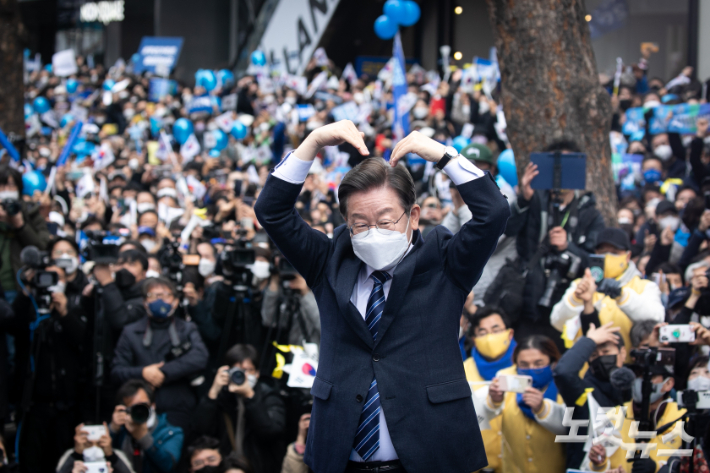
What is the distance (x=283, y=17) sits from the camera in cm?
2188

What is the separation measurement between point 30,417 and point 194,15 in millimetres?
21692

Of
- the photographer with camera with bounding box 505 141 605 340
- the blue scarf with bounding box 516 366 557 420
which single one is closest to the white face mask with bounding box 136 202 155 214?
the photographer with camera with bounding box 505 141 605 340

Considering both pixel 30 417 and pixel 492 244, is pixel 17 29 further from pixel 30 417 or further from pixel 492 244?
pixel 492 244

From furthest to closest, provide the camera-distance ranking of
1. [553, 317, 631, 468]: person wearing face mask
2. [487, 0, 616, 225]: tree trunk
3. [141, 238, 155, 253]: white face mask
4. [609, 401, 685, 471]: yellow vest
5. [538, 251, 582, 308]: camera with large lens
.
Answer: [141, 238, 155, 253]: white face mask, [487, 0, 616, 225]: tree trunk, [538, 251, 582, 308]: camera with large lens, [553, 317, 631, 468]: person wearing face mask, [609, 401, 685, 471]: yellow vest

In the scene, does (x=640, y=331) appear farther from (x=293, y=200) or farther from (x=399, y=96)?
(x=399, y=96)

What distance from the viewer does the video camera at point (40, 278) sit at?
4848mm

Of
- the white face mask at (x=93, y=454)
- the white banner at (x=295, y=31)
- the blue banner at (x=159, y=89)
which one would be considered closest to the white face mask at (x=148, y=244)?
the white face mask at (x=93, y=454)

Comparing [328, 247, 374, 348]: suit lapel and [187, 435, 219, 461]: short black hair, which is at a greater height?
[328, 247, 374, 348]: suit lapel

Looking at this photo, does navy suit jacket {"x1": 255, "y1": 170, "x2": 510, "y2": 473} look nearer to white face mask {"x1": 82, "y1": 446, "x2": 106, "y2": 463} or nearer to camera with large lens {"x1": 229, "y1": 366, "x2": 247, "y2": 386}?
camera with large lens {"x1": 229, "y1": 366, "x2": 247, "y2": 386}

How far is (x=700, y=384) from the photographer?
11.5ft

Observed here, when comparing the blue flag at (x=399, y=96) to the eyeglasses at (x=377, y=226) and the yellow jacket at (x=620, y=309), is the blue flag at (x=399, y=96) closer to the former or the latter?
the yellow jacket at (x=620, y=309)

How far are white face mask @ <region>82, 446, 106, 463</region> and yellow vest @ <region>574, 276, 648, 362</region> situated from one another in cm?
273

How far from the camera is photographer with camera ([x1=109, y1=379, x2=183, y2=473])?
4375 millimetres

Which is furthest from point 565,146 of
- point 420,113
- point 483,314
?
point 420,113
